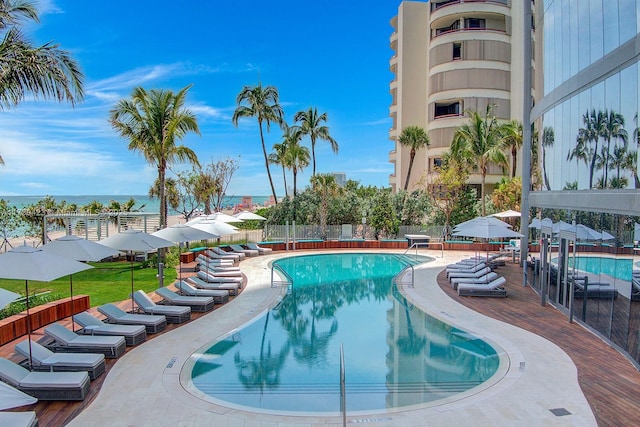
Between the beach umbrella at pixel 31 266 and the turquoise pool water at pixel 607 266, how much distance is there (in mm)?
11497

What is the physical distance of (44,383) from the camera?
716 centimetres

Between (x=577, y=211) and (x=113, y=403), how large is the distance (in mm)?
12180

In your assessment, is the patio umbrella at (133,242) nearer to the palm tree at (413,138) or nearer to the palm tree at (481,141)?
the palm tree at (481,141)

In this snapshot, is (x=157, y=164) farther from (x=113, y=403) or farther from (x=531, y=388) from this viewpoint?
(x=531, y=388)

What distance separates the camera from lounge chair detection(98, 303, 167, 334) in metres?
10.8

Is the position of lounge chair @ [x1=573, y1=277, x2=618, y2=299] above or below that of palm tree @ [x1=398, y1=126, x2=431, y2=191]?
below

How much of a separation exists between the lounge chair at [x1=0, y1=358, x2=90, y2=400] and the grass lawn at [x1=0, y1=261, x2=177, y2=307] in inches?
255

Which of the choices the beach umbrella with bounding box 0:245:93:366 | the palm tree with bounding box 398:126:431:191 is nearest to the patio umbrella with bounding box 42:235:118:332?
the beach umbrella with bounding box 0:245:93:366

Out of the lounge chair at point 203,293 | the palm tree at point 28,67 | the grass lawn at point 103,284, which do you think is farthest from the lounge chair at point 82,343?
the palm tree at point 28,67

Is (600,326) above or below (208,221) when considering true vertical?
below

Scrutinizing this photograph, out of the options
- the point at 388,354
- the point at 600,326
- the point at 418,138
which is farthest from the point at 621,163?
the point at 418,138

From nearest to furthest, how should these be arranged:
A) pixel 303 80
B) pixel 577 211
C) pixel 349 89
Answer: pixel 577 211 < pixel 303 80 < pixel 349 89

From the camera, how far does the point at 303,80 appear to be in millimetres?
61188

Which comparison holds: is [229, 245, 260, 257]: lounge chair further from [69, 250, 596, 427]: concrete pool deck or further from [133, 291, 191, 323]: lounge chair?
[69, 250, 596, 427]: concrete pool deck
